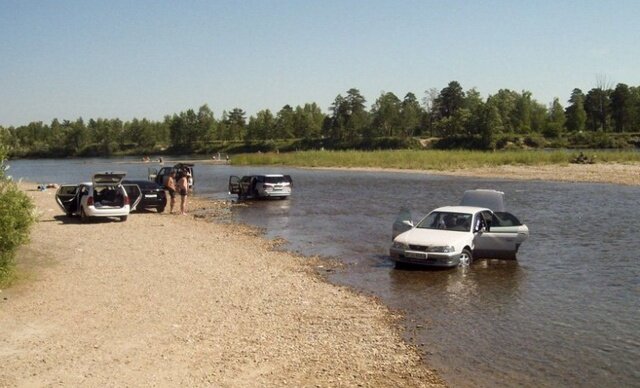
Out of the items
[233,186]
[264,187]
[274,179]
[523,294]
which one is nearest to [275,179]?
[274,179]

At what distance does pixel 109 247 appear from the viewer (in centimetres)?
1795

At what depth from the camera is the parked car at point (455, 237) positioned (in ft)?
50.5

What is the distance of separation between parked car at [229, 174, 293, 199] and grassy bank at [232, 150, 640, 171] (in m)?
35.8

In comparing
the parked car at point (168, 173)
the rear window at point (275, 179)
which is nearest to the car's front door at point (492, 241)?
the parked car at point (168, 173)

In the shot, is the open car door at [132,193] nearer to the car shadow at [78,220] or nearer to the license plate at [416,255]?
the car shadow at [78,220]

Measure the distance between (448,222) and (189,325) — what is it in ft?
29.4

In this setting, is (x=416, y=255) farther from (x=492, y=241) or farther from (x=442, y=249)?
(x=492, y=241)

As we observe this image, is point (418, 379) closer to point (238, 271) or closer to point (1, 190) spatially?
point (238, 271)

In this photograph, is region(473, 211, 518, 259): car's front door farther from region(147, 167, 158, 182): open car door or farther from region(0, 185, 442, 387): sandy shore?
region(147, 167, 158, 182): open car door

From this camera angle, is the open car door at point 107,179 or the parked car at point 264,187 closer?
the open car door at point 107,179

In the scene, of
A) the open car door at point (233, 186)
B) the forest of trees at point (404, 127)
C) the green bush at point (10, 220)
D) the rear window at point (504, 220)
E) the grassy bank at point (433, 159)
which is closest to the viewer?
the green bush at point (10, 220)

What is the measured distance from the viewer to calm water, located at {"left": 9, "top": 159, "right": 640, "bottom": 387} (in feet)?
30.1

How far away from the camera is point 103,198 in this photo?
24531 millimetres

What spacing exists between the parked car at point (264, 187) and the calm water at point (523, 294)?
6303 millimetres
